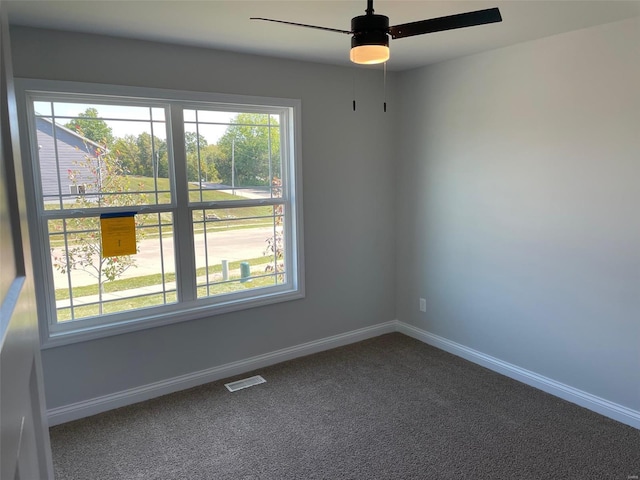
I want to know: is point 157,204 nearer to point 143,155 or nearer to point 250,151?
point 143,155

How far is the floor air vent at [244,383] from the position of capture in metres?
3.24

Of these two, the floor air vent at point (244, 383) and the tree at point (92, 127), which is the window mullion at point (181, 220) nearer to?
the tree at point (92, 127)

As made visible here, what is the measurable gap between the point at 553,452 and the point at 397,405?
95cm

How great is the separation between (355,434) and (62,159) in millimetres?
2517

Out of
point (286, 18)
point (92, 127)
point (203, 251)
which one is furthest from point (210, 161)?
point (286, 18)

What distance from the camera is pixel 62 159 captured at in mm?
2764

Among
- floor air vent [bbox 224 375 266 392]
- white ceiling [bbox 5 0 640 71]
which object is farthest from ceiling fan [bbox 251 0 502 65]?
floor air vent [bbox 224 375 266 392]

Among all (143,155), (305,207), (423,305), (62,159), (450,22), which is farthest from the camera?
(423,305)

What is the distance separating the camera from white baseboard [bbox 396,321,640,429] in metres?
2.74

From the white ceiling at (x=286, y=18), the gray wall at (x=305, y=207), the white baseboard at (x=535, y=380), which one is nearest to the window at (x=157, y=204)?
the gray wall at (x=305, y=207)

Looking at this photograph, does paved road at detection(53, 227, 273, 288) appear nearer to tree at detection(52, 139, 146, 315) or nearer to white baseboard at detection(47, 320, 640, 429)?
tree at detection(52, 139, 146, 315)

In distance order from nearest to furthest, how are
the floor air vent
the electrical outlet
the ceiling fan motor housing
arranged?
the ceiling fan motor housing, the floor air vent, the electrical outlet

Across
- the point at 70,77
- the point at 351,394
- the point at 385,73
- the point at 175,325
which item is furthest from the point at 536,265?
the point at 70,77

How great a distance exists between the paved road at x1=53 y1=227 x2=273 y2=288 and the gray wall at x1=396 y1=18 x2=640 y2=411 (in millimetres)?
1500
